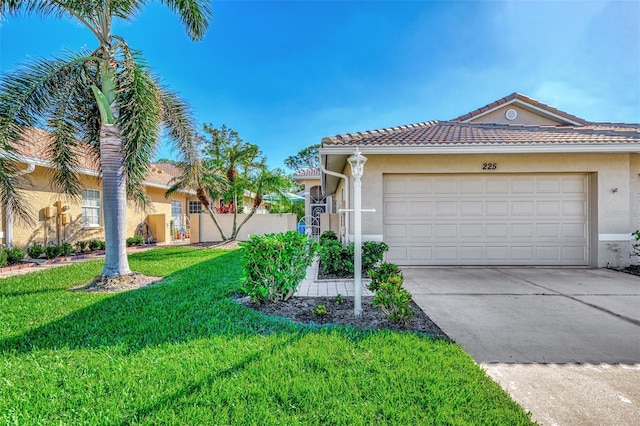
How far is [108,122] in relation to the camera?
702 cm

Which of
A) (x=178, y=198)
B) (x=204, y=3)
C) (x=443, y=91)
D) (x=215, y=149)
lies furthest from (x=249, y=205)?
(x=204, y=3)

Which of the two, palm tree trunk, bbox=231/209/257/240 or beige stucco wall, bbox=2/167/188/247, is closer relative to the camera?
beige stucco wall, bbox=2/167/188/247

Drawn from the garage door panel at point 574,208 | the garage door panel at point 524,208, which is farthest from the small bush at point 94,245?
the garage door panel at point 574,208

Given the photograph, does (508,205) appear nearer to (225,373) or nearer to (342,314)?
(342,314)

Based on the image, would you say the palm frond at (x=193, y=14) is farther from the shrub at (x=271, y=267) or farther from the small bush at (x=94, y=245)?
the small bush at (x=94, y=245)

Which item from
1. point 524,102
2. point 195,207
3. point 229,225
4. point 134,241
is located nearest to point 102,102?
point 134,241

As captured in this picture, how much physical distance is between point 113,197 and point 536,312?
8.83m

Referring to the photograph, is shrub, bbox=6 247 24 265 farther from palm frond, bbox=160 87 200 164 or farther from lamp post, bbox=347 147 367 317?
lamp post, bbox=347 147 367 317

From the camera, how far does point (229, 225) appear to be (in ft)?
56.5

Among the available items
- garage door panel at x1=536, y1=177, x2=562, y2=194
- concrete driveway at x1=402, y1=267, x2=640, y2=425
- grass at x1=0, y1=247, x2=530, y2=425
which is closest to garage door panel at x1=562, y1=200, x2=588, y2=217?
garage door panel at x1=536, y1=177, x2=562, y2=194

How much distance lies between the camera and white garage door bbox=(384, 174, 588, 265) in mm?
8547

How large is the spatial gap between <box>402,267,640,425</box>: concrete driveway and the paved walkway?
48.4 inches

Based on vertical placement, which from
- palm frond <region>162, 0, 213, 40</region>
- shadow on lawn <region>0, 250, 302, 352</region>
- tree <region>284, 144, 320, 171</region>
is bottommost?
shadow on lawn <region>0, 250, 302, 352</region>

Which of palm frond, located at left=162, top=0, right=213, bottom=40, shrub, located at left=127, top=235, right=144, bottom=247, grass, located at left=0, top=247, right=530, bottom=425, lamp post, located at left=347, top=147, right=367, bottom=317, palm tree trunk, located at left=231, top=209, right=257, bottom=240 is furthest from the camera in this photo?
palm tree trunk, located at left=231, top=209, right=257, bottom=240
